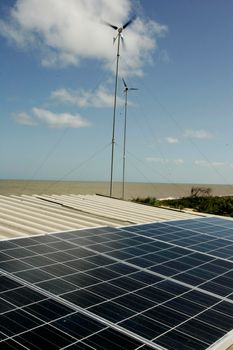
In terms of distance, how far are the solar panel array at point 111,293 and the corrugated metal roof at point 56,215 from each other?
2127mm

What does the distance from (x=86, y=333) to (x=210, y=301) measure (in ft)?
14.7

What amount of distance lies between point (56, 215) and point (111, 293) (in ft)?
38.6

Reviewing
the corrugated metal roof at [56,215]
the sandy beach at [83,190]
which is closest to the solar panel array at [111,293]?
the corrugated metal roof at [56,215]

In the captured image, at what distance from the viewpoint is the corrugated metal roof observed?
60.4 ft

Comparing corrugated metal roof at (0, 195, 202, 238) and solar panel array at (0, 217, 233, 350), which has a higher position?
corrugated metal roof at (0, 195, 202, 238)

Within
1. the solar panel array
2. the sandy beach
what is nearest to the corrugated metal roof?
the solar panel array

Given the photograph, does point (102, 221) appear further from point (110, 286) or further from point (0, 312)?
point (0, 312)

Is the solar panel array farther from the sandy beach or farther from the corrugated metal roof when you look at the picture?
the sandy beach

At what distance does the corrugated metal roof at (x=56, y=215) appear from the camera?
60.4 feet

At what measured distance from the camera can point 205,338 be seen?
9.28m

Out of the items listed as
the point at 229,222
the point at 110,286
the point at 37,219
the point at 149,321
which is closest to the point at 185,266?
the point at 110,286

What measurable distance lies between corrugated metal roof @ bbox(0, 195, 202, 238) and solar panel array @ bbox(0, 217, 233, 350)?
6.98 ft

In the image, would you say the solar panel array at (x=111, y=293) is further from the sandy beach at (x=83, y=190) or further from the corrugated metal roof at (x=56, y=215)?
the sandy beach at (x=83, y=190)

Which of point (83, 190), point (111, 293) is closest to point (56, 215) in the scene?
point (111, 293)
